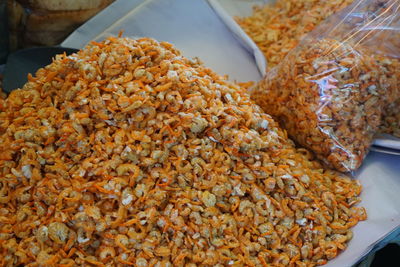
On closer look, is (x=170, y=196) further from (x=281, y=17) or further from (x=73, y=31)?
(x=281, y=17)

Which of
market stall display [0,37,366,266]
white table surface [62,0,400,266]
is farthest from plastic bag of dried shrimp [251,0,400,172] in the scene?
white table surface [62,0,400,266]

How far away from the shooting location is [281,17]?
170 cm

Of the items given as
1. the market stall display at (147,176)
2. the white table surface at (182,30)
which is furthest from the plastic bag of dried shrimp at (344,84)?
the white table surface at (182,30)

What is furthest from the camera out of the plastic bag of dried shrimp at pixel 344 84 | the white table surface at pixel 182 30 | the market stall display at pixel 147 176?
the white table surface at pixel 182 30

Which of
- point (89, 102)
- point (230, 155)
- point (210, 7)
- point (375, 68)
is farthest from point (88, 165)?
point (210, 7)

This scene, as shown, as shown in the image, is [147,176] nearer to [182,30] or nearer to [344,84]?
[344,84]

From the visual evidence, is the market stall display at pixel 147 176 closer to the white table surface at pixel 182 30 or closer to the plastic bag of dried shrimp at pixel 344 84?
the plastic bag of dried shrimp at pixel 344 84

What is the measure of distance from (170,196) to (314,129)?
1.51ft

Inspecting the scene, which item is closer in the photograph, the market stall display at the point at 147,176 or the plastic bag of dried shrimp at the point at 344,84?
the market stall display at the point at 147,176

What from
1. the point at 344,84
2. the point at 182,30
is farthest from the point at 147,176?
the point at 182,30

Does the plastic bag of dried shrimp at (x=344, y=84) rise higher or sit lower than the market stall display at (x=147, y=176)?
higher

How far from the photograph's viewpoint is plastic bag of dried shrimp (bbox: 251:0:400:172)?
1.12 metres

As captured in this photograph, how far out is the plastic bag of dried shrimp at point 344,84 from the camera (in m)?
1.12

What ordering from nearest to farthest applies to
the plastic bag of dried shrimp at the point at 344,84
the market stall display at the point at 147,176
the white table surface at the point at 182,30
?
the market stall display at the point at 147,176
the plastic bag of dried shrimp at the point at 344,84
the white table surface at the point at 182,30
